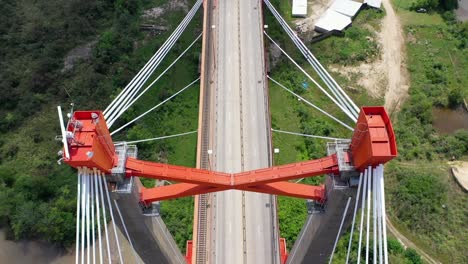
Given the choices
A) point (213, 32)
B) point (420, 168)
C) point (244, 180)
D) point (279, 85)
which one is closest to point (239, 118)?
point (279, 85)

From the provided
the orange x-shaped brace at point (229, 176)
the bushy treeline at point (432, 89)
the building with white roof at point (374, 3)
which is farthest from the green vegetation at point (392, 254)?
the building with white roof at point (374, 3)

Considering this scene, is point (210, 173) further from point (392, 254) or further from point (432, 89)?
point (432, 89)

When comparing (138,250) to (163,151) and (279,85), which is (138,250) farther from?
(279,85)

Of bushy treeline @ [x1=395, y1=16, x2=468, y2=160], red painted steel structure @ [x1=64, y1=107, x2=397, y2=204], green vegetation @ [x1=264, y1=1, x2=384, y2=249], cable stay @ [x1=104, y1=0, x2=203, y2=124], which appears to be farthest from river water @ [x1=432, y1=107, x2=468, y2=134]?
cable stay @ [x1=104, y1=0, x2=203, y2=124]

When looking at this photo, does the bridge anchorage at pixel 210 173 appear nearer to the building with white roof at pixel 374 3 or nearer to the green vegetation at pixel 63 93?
the green vegetation at pixel 63 93

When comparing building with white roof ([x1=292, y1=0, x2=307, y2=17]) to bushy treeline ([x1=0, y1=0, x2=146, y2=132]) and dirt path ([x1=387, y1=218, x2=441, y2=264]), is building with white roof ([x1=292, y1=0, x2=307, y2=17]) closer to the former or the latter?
bushy treeline ([x1=0, y1=0, x2=146, y2=132])

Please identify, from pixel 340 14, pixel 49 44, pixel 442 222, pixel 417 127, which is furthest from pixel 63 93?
pixel 442 222
